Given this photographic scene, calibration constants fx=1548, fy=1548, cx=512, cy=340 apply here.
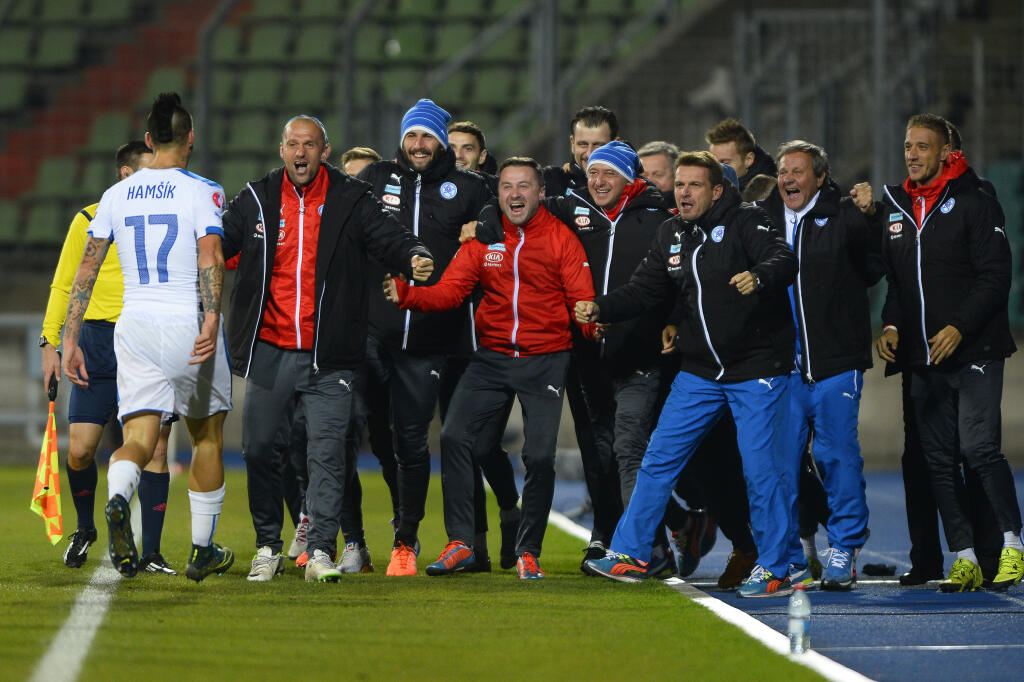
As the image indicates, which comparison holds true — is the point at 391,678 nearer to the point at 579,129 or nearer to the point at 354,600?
the point at 354,600

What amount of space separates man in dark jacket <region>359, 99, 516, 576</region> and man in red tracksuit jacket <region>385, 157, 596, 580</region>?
0.18m

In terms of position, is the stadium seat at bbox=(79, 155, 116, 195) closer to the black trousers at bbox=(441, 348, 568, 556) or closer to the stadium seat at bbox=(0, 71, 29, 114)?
the stadium seat at bbox=(0, 71, 29, 114)

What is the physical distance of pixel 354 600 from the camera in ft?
20.8

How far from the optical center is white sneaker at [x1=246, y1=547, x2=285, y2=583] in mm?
6938

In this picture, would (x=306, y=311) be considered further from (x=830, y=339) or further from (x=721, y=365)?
(x=830, y=339)

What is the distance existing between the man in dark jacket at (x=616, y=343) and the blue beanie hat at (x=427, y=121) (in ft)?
2.10

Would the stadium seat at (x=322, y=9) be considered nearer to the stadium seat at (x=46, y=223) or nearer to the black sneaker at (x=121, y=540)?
the stadium seat at (x=46, y=223)

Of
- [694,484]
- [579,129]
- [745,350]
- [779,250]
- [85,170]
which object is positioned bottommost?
[694,484]

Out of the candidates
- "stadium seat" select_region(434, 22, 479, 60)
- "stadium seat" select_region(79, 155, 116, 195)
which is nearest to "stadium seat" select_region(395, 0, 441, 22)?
"stadium seat" select_region(434, 22, 479, 60)

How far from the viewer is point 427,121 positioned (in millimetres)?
7395

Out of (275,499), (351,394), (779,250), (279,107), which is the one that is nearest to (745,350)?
(779,250)

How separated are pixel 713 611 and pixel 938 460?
5.23ft

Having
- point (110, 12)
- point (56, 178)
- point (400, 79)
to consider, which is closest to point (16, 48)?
point (110, 12)

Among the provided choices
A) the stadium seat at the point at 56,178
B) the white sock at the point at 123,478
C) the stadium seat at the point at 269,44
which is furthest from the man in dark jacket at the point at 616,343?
the stadium seat at the point at 269,44
